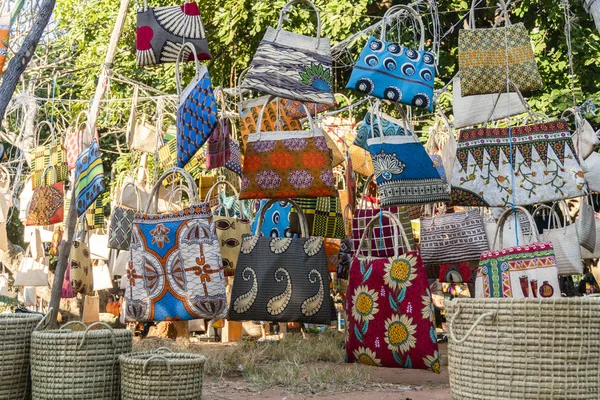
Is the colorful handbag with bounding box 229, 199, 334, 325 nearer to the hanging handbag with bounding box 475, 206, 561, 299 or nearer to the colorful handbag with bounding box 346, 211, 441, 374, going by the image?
the colorful handbag with bounding box 346, 211, 441, 374

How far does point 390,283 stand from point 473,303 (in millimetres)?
1245

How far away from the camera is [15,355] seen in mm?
3920

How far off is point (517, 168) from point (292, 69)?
58.7 inches

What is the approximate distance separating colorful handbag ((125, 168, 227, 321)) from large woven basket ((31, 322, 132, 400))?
0.68 meters

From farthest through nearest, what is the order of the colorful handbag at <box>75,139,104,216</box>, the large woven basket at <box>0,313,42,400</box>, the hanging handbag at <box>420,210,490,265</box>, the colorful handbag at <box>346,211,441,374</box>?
1. the colorful handbag at <box>75,139,104,216</box>
2. the hanging handbag at <box>420,210,490,265</box>
3. the colorful handbag at <box>346,211,441,374</box>
4. the large woven basket at <box>0,313,42,400</box>

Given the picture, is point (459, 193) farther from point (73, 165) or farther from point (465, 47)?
point (73, 165)

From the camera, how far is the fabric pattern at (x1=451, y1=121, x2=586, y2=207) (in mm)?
4609

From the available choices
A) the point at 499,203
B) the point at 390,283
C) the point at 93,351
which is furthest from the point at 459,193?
the point at 93,351

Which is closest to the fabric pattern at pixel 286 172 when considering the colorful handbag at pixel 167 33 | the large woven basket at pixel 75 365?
the colorful handbag at pixel 167 33

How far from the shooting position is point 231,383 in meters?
→ 4.82

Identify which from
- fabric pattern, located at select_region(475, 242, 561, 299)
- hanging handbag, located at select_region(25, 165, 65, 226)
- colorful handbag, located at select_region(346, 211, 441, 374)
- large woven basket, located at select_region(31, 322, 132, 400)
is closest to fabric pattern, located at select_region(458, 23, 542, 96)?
colorful handbag, located at select_region(346, 211, 441, 374)

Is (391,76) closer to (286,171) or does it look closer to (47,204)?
(286,171)

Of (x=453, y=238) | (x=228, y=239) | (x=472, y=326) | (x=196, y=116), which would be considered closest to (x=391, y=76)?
(x=196, y=116)

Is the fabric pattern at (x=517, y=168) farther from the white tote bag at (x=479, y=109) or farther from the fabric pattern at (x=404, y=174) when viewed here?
the white tote bag at (x=479, y=109)
